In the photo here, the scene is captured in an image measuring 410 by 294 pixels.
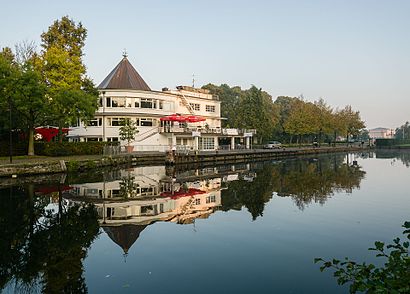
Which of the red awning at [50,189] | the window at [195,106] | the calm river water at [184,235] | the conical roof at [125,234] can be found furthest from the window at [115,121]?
the conical roof at [125,234]

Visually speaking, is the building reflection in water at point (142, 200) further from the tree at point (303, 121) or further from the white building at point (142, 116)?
the tree at point (303, 121)

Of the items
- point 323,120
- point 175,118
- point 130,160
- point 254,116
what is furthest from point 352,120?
point 130,160

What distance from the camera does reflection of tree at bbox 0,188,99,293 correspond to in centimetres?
764

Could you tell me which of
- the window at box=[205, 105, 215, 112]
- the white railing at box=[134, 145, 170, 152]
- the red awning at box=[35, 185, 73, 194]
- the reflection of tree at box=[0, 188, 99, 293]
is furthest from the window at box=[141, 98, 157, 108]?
the reflection of tree at box=[0, 188, 99, 293]

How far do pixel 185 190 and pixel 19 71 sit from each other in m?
19.9

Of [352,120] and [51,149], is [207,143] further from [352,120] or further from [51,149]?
[352,120]

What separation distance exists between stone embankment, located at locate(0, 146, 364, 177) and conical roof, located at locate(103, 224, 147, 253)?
17299 mm

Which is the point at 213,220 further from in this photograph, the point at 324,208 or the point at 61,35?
the point at 61,35

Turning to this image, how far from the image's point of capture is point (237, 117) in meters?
69.8

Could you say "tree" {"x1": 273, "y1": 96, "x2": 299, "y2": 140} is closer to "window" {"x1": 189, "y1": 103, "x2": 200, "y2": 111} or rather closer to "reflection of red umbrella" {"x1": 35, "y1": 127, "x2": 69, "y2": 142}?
"window" {"x1": 189, "y1": 103, "x2": 200, "y2": 111}

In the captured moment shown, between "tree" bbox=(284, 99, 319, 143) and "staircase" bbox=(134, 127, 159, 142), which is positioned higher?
"tree" bbox=(284, 99, 319, 143)

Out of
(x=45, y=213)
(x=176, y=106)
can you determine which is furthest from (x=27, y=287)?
(x=176, y=106)

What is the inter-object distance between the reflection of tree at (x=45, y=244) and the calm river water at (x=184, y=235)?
29 millimetres

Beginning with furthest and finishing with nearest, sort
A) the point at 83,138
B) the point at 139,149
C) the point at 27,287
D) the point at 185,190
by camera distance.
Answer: the point at 83,138 → the point at 139,149 → the point at 185,190 → the point at 27,287
